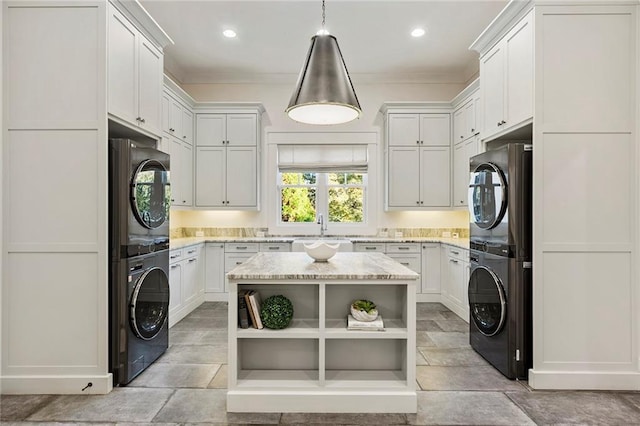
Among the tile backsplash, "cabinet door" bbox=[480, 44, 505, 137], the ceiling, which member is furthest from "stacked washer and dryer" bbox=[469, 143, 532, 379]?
the tile backsplash

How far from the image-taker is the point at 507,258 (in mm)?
2701

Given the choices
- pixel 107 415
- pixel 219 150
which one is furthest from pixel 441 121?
pixel 107 415

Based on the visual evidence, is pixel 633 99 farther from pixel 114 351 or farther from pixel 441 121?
pixel 114 351

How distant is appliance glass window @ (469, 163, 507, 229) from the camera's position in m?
2.77

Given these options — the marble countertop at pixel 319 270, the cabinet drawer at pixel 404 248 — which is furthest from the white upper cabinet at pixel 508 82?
the cabinet drawer at pixel 404 248

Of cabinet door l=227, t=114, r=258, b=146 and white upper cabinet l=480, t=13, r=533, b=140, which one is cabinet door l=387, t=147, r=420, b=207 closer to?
white upper cabinet l=480, t=13, r=533, b=140

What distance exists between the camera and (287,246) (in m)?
4.94

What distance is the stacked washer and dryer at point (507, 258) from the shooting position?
266 cm

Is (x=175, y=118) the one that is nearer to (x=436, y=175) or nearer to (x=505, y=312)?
(x=436, y=175)

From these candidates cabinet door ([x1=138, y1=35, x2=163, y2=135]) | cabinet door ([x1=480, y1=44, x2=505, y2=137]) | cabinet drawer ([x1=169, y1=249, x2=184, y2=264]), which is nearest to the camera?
cabinet door ([x1=138, y1=35, x2=163, y2=135])

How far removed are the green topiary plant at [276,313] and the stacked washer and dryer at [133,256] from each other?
3.42 feet

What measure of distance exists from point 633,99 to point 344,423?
295 cm

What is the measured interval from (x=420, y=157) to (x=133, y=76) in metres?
3.66

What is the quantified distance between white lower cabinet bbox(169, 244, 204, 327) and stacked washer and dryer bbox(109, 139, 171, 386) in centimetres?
103
